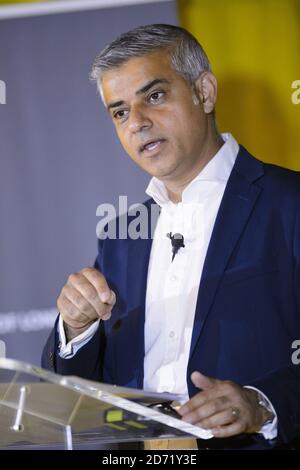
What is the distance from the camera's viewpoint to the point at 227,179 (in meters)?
2.26

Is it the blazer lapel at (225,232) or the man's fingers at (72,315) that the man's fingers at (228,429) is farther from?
the man's fingers at (72,315)

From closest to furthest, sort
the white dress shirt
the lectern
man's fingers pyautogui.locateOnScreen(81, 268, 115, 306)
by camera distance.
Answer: the lectern, man's fingers pyautogui.locateOnScreen(81, 268, 115, 306), the white dress shirt

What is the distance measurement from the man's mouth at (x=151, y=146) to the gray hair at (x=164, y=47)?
223 millimetres

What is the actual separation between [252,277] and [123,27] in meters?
0.92

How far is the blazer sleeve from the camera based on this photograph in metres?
2.16

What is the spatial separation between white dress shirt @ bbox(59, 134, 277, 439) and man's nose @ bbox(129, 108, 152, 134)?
18cm

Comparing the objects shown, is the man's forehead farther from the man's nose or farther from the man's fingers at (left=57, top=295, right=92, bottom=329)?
the man's fingers at (left=57, top=295, right=92, bottom=329)

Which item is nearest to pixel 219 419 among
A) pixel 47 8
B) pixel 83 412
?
pixel 83 412

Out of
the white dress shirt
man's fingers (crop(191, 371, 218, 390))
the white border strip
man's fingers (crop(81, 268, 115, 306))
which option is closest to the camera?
man's fingers (crop(191, 371, 218, 390))

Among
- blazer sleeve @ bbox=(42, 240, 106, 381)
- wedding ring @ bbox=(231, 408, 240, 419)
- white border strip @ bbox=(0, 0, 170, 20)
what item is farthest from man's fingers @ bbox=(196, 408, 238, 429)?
white border strip @ bbox=(0, 0, 170, 20)

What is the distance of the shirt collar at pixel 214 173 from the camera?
227cm

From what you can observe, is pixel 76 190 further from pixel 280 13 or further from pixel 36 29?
pixel 280 13

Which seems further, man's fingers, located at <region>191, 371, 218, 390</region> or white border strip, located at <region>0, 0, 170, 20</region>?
white border strip, located at <region>0, 0, 170, 20</region>

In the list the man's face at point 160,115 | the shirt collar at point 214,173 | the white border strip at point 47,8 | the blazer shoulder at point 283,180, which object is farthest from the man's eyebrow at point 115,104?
the blazer shoulder at point 283,180
